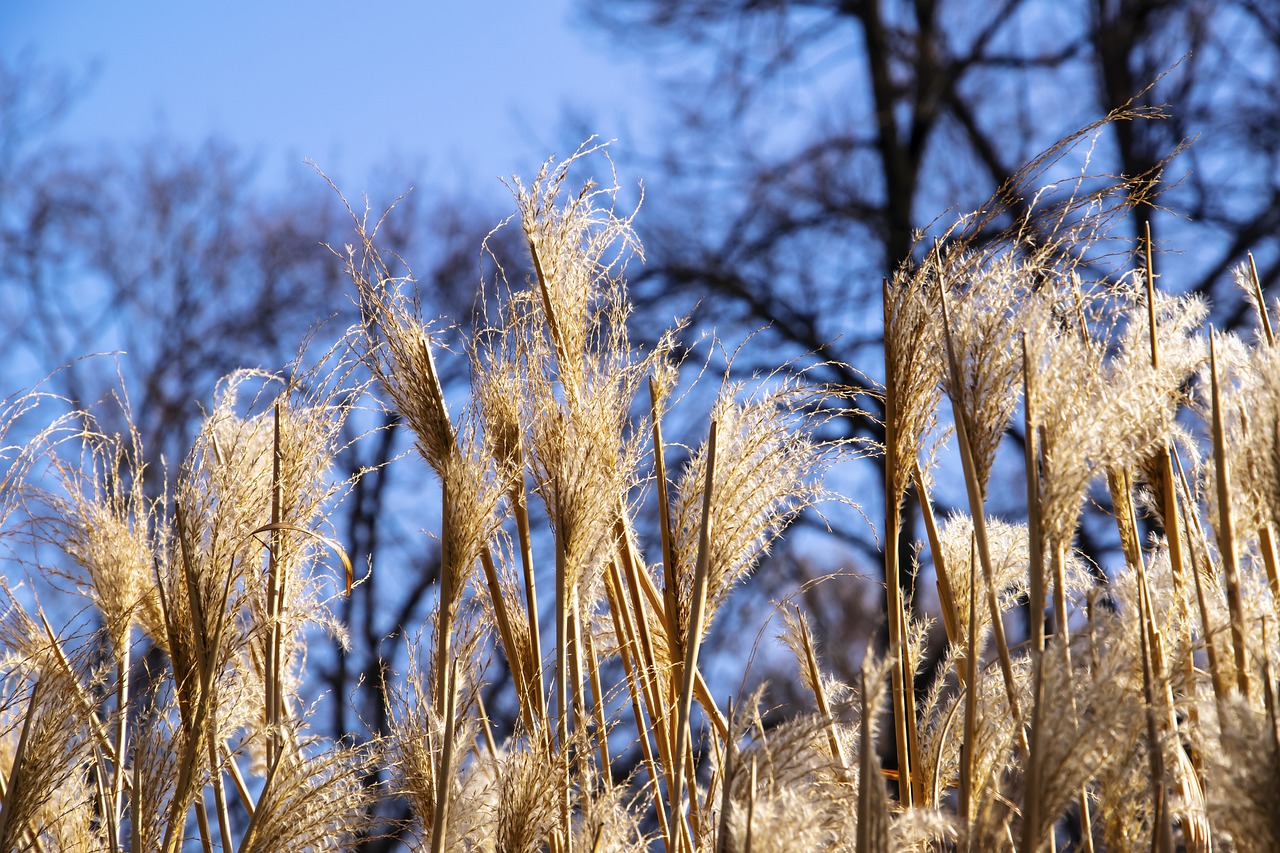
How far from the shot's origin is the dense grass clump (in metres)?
1.07

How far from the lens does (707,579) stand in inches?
54.3

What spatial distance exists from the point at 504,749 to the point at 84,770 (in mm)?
725

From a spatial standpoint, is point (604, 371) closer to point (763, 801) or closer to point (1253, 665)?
point (763, 801)

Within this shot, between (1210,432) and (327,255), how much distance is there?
8.99 meters

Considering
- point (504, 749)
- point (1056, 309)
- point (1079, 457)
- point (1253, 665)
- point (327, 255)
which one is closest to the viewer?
point (1079, 457)

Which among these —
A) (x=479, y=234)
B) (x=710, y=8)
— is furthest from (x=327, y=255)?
(x=710, y=8)

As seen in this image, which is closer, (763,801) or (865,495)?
(763,801)

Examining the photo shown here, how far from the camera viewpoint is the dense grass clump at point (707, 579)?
107 centimetres

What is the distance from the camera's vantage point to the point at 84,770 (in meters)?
1.66

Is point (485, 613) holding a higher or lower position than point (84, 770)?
higher

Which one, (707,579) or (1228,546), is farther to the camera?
(707,579)

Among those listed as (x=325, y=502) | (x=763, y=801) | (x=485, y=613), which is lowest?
(x=763, y=801)

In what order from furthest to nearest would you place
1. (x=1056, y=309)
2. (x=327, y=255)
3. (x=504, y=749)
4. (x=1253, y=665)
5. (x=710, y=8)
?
(x=327, y=255), (x=710, y=8), (x=504, y=749), (x=1056, y=309), (x=1253, y=665)

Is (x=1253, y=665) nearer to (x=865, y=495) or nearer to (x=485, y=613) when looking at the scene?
(x=485, y=613)
